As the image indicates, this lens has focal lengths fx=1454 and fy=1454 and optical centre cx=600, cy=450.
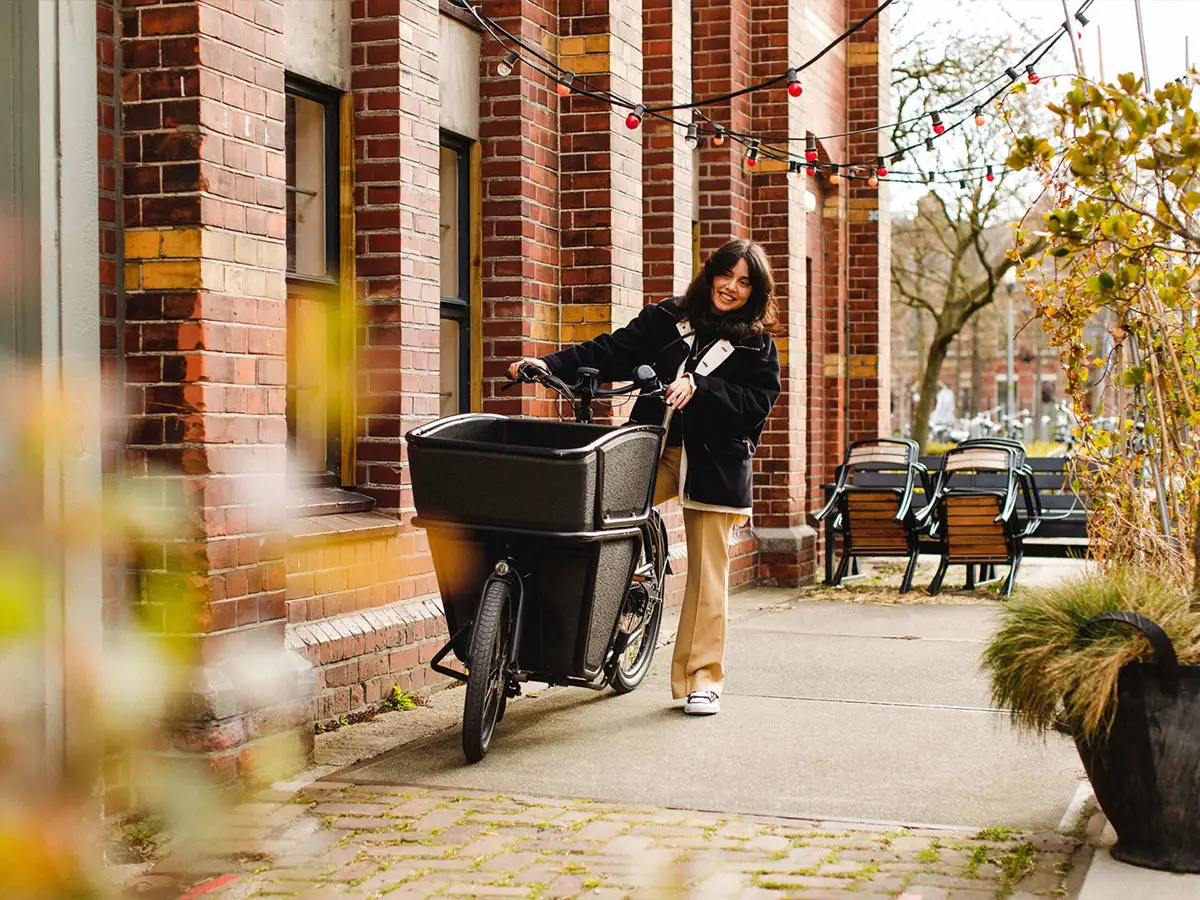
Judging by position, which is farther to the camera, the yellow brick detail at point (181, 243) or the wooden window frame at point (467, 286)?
the wooden window frame at point (467, 286)

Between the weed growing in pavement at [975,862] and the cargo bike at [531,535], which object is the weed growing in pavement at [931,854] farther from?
the cargo bike at [531,535]

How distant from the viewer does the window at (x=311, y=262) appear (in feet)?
20.9

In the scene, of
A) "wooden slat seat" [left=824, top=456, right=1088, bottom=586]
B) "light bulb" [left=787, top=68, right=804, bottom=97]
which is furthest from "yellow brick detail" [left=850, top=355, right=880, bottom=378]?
"light bulb" [left=787, top=68, right=804, bottom=97]

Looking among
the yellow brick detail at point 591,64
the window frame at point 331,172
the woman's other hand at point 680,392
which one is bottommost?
the woman's other hand at point 680,392

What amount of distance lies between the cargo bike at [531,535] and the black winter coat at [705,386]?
1.24 ft

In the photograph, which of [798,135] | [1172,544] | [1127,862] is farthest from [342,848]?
[798,135]

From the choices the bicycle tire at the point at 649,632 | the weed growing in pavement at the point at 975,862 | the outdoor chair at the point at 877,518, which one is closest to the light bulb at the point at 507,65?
the bicycle tire at the point at 649,632

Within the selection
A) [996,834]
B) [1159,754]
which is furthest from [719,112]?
[1159,754]

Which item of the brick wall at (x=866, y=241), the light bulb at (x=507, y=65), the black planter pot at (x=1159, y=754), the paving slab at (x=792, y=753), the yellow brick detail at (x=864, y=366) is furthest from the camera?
the yellow brick detail at (x=864, y=366)

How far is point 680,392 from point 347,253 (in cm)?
187

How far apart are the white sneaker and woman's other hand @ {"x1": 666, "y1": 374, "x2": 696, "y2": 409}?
52.5 inches

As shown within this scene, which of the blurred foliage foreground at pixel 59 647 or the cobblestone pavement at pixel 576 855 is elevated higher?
the blurred foliage foreground at pixel 59 647

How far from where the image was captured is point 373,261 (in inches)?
263

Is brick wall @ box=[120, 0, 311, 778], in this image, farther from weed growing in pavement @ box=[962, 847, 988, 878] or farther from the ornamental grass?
the ornamental grass
